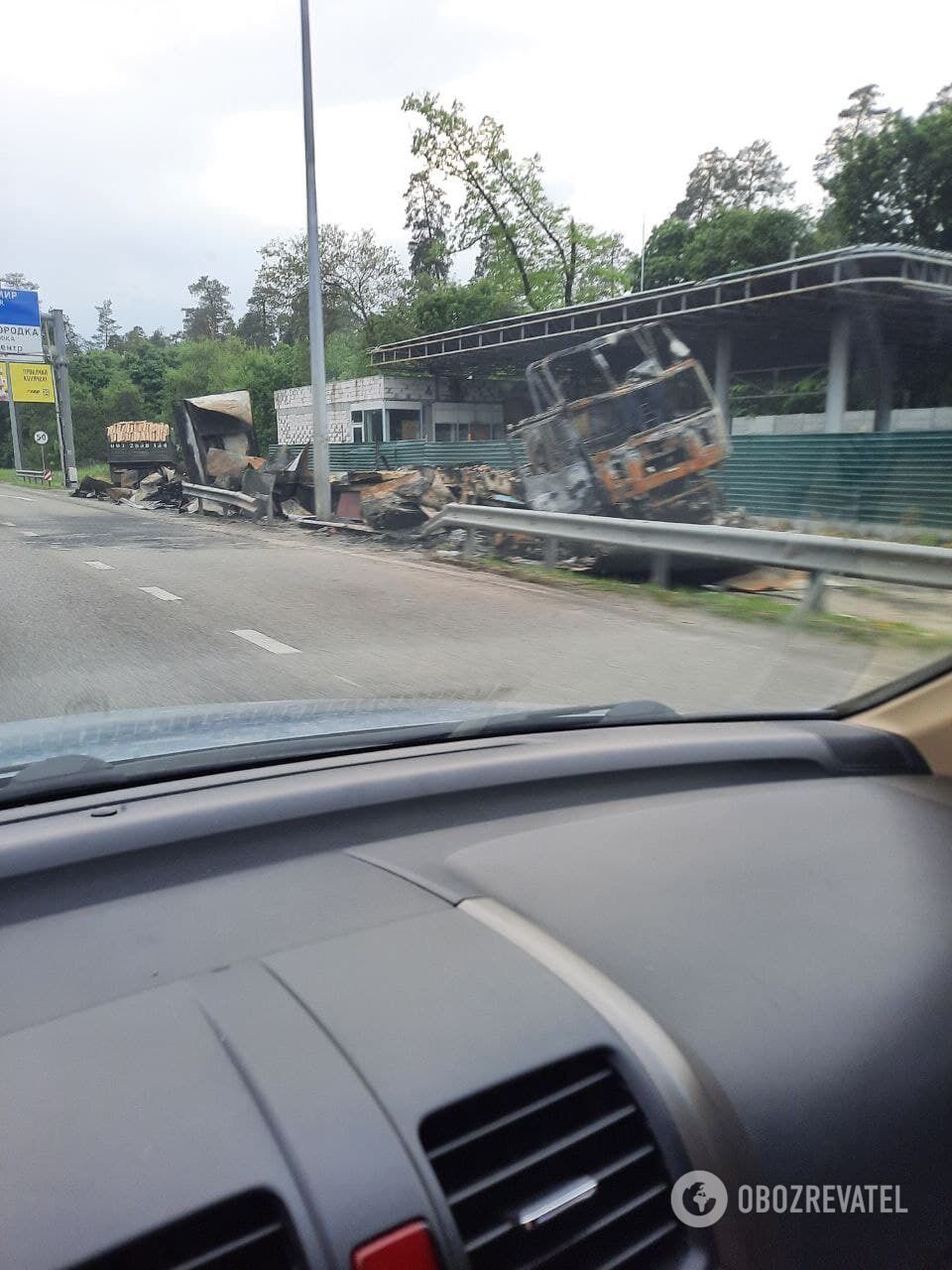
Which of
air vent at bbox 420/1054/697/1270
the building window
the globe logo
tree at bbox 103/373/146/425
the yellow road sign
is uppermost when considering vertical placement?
the yellow road sign

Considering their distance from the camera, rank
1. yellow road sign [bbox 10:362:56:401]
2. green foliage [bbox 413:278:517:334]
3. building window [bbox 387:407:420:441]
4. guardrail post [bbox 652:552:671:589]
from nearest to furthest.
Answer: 1. green foliage [bbox 413:278:517:334]
2. guardrail post [bbox 652:552:671:589]
3. building window [bbox 387:407:420:441]
4. yellow road sign [bbox 10:362:56:401]

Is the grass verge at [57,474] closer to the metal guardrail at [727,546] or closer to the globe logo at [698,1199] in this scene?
the metal guardrail at [727,546]

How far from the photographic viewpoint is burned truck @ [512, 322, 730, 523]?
11.1m

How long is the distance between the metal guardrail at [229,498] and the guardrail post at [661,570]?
11.6 m

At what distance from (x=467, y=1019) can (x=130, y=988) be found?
1.66 ft

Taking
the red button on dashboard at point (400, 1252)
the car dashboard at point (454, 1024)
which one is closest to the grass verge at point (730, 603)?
the car dashboard at point (454, 1024)

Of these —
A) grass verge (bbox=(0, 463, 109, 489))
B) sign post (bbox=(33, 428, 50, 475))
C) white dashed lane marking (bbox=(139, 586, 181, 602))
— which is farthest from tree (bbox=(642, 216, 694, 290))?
sign post (bbox=(33, 428, 50, 475))

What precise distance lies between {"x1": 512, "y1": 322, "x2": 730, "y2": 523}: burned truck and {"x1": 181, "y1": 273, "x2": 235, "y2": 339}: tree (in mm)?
3672

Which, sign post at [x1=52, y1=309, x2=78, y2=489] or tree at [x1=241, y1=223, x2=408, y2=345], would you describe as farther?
sign post at [x1=52, y1=309, x2=78, y2=489]

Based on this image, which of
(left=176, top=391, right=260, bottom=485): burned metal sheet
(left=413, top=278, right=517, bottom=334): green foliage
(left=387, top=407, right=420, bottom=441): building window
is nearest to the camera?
(left=413, top=278, right=517, bottom=334): green foliage

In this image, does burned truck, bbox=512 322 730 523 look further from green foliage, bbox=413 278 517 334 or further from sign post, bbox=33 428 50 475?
sign post, bbox=33 428 50 475

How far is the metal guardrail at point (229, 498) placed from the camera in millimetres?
20938

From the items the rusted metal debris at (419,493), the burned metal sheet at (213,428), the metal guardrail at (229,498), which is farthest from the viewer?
the burned metal sheet at (213,428)

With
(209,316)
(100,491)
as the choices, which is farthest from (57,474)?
(209,316)
